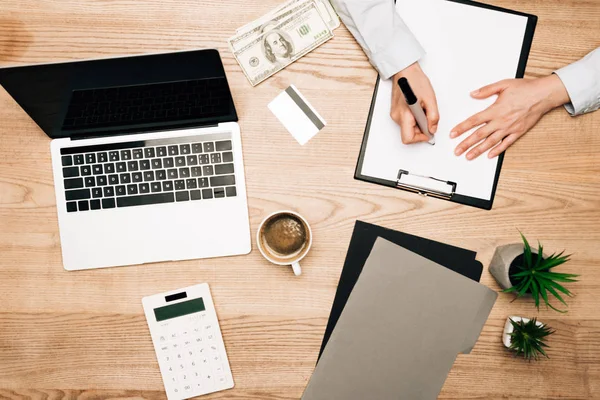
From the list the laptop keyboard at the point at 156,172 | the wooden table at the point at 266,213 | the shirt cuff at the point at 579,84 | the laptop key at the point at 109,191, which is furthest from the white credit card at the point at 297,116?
the shirt cuff at the point at 579,84

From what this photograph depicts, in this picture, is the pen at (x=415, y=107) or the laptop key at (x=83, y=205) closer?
the pen at (x=415, y=107)

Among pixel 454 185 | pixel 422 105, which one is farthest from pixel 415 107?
pixel 454 185

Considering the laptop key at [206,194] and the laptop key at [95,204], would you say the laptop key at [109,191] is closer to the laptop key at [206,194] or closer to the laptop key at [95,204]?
the laptop key at [95,204]

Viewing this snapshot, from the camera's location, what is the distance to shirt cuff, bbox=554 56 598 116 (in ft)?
2.88

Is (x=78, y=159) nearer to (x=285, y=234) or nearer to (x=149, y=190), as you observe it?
(x=149, y=190)

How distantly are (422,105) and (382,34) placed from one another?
16 cm

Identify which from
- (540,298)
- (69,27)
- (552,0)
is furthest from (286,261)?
(552,0)

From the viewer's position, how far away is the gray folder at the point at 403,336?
0.86 metres

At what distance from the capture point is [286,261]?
2.80ft

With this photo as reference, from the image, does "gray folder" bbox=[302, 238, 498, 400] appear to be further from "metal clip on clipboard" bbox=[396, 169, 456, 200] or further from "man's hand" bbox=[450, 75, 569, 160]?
"man's hand" bbox=[450, 75, 569, 160]

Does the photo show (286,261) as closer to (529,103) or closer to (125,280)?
(125,280)

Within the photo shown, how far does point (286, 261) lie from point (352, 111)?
0.32 m

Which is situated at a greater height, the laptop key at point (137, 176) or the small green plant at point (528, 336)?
the laptop key at point (137, 176)

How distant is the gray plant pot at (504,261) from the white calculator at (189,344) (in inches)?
21.5
